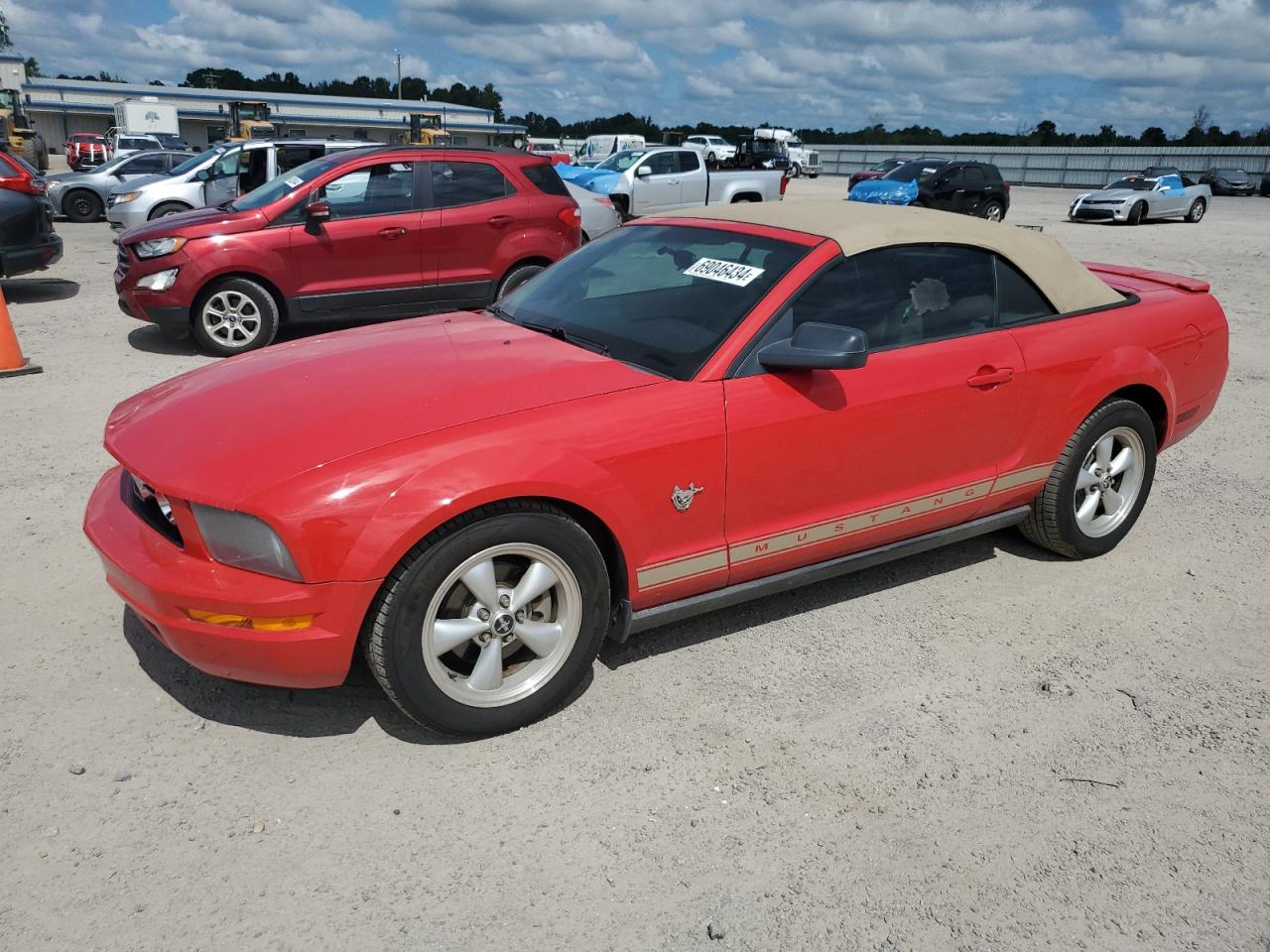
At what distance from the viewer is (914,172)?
24531 mm

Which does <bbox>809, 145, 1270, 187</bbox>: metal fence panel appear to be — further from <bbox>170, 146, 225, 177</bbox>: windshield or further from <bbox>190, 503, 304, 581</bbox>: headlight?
<bbox>190, 503, 304, 581</bbox>: headlight

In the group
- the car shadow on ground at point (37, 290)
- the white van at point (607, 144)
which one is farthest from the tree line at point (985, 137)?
the car shadow on ground at point (37, 290)

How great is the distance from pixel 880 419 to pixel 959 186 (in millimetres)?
22298

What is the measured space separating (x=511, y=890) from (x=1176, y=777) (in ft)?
6.77

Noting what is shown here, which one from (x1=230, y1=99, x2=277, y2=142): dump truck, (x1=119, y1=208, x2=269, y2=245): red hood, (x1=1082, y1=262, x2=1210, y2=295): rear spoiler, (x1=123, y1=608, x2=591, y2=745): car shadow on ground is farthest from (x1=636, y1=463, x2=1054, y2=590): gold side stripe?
(x1=230, y1=99, x2=277, y2=142): dump truck

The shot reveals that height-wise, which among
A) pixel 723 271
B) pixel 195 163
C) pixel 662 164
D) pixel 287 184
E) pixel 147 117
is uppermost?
pixel 147 117

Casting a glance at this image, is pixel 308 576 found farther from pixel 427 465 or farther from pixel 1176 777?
pixel 1176 777

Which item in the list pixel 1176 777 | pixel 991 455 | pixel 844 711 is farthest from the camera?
pixel 991 455

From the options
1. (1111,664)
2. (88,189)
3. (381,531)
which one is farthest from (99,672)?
(88,189)

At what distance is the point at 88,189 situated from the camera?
19.5 metres

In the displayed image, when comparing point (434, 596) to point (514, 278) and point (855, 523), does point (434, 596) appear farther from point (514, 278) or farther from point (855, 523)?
point (514, 278)

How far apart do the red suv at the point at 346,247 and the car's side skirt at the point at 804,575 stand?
5.78 metres

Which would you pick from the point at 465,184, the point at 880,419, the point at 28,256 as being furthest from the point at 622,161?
the point at 880,419

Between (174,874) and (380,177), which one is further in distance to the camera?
(380,177)
